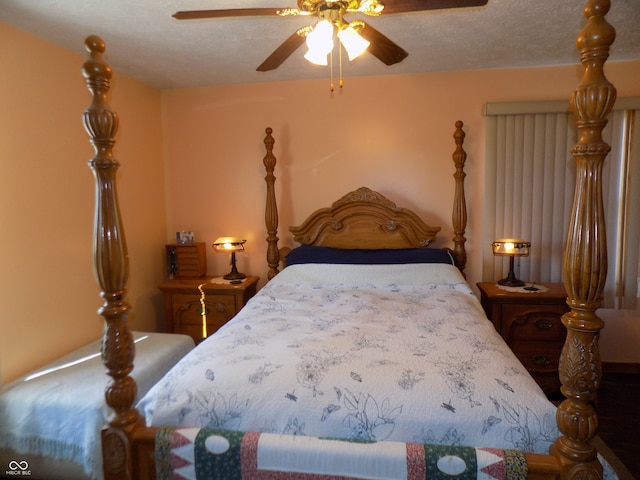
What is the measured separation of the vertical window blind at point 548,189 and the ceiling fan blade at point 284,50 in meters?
1.84

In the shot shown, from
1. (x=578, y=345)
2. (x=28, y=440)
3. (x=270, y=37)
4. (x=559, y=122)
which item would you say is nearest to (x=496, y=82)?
(x=559, y=122)

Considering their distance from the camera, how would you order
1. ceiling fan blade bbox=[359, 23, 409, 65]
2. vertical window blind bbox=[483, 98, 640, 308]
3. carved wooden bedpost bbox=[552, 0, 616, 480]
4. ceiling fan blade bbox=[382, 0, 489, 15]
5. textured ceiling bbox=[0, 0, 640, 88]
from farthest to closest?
vertical window blind bbox=[483, 98, 640, 308] → textured ceiling bbox=[0, 0, 640, 88] → ceiling fan blade bbox=[359, 23, 409, 65] → ceiling fan blade bbox=[382, 0, 489, 15] → carved wooden bedpost bbox=[552, 0, 616, 480]

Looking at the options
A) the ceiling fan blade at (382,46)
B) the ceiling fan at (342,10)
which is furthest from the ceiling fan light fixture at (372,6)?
the ceiling fan blade at (382,46)

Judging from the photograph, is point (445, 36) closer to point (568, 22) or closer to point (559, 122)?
point (568, 22)

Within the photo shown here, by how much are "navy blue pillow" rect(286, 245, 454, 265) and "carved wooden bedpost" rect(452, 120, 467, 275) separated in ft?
0.63

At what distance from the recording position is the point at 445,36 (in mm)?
2473

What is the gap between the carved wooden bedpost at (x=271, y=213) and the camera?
3.30 meters

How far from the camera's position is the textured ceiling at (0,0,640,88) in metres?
2.05

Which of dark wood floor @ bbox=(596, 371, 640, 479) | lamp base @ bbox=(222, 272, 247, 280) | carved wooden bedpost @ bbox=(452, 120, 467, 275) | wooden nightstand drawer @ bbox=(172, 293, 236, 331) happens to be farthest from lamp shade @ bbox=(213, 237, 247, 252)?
dark wood floor @ bbox=(596, 371, 640, 479)

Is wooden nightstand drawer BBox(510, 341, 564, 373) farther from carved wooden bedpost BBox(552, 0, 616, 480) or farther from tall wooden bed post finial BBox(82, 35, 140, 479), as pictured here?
tall wooden bed post finial BBox(82, 35, 140, 479)

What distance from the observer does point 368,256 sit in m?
2.99

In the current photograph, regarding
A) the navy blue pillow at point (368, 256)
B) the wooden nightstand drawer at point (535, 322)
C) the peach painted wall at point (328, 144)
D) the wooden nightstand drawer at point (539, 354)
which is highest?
the peach painted wall at point (328, 144)

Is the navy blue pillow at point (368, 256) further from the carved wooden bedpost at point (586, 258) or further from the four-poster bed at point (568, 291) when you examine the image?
the carved wooden bedpost at point (586, 258)

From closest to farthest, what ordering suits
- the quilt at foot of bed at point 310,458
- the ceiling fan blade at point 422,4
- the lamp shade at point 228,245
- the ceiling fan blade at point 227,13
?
the quilt at foot of bed at point 310,458
the ceiling fan blade at point 422,4
the ceiling fan blade at point 227,13
the lamp shade at point 228,245
